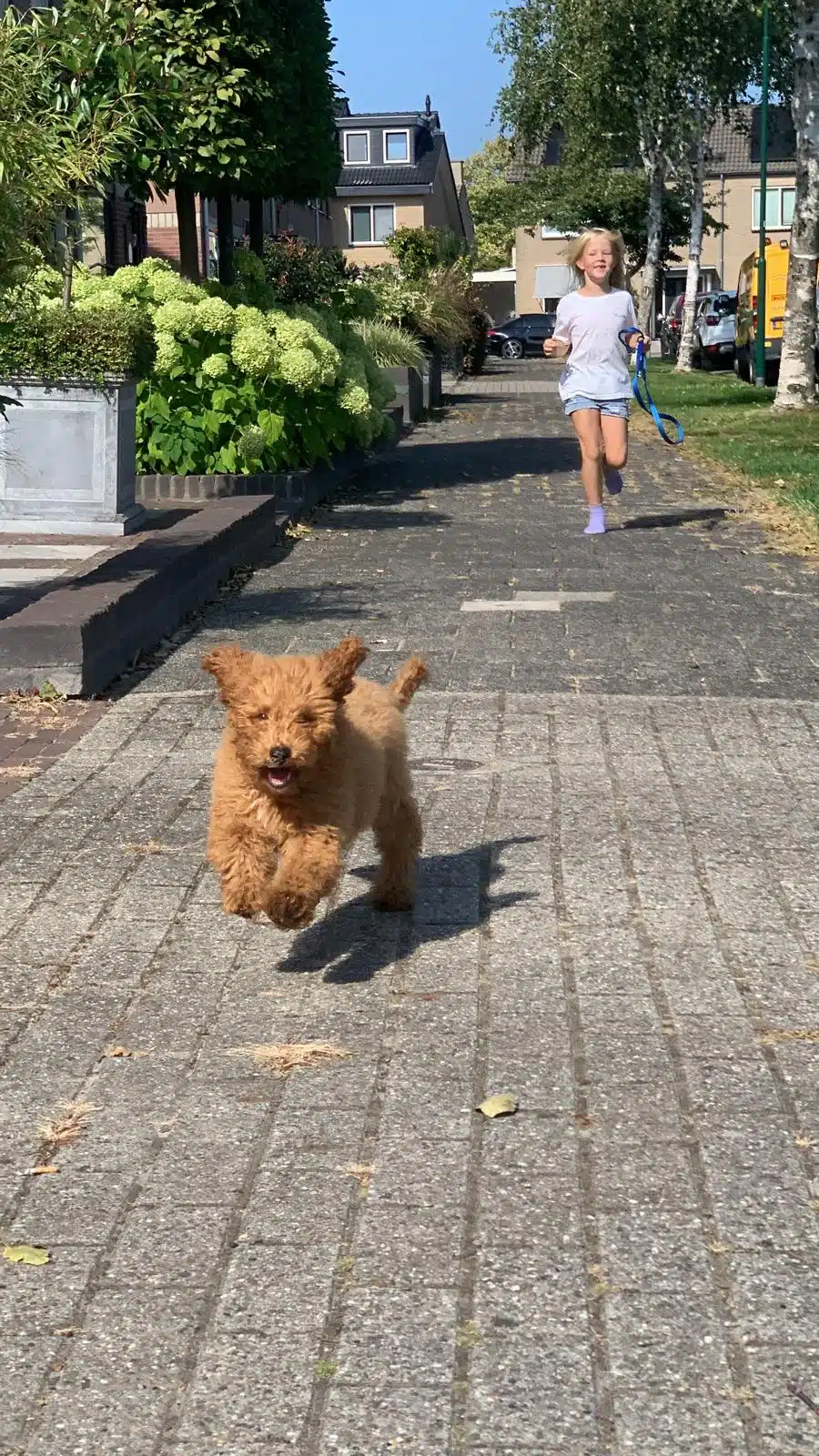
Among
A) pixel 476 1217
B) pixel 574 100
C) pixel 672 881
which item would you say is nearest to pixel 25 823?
pixel 672 881

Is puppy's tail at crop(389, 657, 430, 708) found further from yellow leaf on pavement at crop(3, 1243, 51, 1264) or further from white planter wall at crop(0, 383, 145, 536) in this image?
white planter wall at crop(0, 383, 145, 536)

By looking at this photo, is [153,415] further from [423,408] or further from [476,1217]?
[423,408]

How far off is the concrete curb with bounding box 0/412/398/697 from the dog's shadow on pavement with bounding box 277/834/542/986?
2.86 metres

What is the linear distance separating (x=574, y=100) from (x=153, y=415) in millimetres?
41921

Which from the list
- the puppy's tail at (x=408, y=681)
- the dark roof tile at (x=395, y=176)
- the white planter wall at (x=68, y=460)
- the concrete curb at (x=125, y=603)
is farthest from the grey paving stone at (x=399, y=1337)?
the dark roof tile at (x=395, y=176)

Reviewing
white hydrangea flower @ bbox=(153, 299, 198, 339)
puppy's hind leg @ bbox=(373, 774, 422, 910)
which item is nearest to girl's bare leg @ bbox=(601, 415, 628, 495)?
white hydrangea flower @ bbox=(153, 299, 198, 339)

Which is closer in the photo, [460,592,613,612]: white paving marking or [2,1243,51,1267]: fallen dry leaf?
[2,1243,51,1267]: fallen dry leaf

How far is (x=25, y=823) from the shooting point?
22.0 feet

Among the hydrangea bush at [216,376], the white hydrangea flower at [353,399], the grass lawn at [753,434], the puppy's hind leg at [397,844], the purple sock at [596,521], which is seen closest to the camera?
the puppy's hind leg at [397,844]

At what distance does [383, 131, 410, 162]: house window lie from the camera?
89.2 meters

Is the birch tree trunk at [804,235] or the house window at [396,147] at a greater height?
the house window at [396,147]

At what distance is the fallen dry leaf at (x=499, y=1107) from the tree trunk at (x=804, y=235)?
82.2 ft

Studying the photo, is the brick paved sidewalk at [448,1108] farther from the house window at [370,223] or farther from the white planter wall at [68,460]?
the house window at [370,223]

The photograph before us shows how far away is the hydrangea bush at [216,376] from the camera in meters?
15.2
